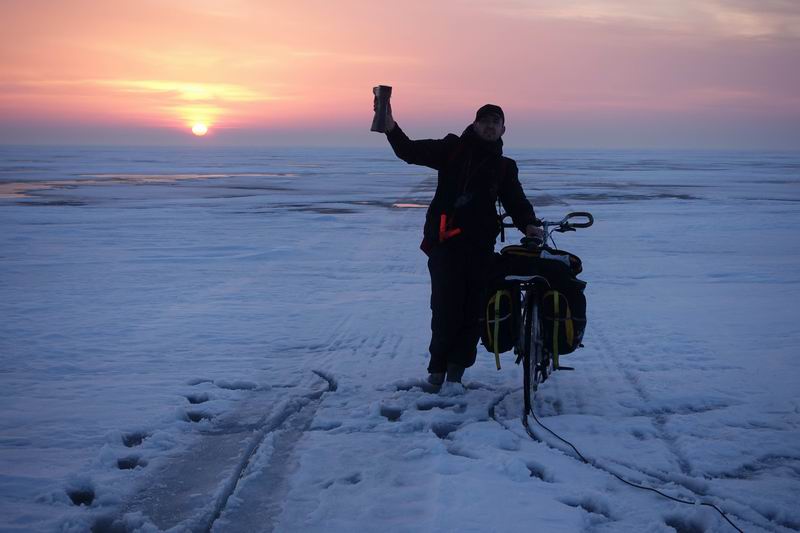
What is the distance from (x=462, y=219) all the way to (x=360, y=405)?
1.35 m

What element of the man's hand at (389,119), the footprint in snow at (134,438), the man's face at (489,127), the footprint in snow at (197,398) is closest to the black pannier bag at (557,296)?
the man's face at (489,127)

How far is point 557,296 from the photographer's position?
4430 mm

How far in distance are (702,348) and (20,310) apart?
629cm

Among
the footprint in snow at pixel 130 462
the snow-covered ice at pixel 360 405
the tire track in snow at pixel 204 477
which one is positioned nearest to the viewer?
the tire track in snow at pixel 204 477

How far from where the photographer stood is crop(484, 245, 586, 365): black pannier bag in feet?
14.7

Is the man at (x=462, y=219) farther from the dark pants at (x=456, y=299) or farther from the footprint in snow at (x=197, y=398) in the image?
the footprint in snow at (x=197, y=398)

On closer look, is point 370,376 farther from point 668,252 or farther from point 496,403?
point 668,252

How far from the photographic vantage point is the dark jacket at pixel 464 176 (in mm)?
4809

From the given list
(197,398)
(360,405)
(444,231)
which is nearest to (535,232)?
(444,231)

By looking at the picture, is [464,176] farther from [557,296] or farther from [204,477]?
[204,477]

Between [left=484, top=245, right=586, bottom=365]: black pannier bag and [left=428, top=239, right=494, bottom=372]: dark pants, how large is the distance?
1.24 feet

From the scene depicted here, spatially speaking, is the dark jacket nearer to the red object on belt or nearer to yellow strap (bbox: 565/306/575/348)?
the red object on belt

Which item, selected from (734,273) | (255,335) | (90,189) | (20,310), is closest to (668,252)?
(734,273)

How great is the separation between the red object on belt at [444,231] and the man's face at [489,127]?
570 millimetres
